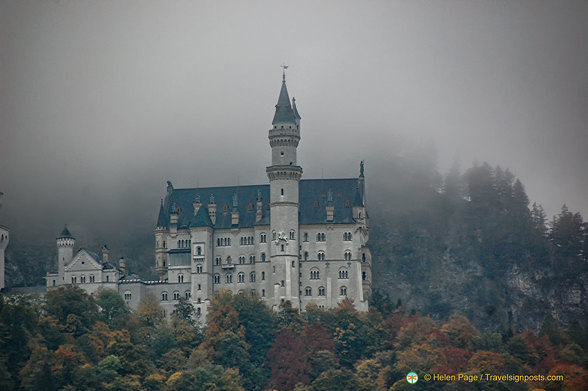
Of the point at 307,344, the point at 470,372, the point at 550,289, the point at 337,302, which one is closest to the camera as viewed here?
the point at 470,372

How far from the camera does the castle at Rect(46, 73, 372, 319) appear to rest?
12962 centimetres

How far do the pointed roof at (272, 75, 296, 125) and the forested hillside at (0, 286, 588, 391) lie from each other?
16637mm

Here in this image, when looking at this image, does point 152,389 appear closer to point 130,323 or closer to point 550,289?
point 130,323

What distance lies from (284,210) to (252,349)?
43.9 ft

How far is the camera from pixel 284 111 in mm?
132375

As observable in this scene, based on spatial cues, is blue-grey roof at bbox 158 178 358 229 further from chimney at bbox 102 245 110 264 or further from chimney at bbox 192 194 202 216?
chimney at bbox 102 245 110 264

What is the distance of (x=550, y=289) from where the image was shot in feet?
482

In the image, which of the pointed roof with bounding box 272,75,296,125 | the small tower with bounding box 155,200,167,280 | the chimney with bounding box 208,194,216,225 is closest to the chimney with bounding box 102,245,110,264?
the small tower with bounding box 155,200,167,280

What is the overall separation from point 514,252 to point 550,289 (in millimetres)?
6104

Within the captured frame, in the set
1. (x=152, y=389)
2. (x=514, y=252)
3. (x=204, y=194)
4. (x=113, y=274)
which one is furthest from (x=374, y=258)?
(x=152, y=389)

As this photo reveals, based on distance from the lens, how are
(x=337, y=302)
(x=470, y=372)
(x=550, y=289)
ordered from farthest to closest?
(x=550, y=289) → (x=337, y=302) → (x=470, y=372)

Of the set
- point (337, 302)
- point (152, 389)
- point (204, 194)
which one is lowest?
point (152, 389)

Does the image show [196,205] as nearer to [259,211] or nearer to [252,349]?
[259,211]

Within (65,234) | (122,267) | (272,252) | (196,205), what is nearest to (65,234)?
(65,234)
